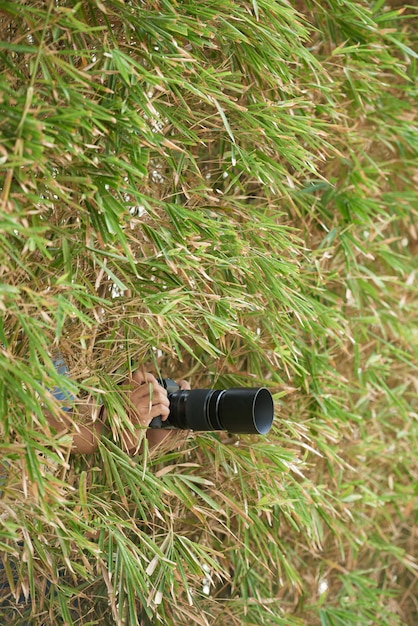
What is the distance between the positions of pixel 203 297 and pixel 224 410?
7.3 inches

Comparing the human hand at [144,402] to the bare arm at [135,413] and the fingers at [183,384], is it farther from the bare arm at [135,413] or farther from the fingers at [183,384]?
the fingers at [183,384]

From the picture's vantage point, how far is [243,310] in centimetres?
142

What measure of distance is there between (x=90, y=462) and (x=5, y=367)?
0.37 metres

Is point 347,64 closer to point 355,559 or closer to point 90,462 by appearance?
point 90,462

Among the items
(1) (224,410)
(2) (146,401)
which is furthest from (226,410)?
(2) (146,401)

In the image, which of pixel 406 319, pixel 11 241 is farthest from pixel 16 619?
pixel 406 319

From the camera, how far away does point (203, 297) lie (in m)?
1.28

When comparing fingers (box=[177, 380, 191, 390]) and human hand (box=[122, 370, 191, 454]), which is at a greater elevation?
human hand (box=[122, 370, 191, 454])

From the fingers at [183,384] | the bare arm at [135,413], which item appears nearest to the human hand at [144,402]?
the bare arm at [135,413]

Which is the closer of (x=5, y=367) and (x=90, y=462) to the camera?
A: (x=5, y=367)

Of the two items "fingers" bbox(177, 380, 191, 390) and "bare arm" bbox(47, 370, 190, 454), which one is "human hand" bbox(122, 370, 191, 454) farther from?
"fingers" bbox(177, 380, 191, 390)

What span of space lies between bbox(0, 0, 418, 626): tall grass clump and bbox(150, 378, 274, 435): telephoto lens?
8cm

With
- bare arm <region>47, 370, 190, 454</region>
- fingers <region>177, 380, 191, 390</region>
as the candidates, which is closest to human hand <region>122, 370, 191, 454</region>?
bare arm <region>47, 370, 190, 454</region>

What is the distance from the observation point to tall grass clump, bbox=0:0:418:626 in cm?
106
